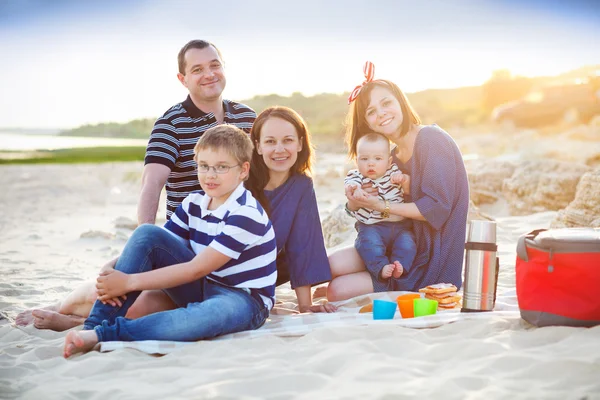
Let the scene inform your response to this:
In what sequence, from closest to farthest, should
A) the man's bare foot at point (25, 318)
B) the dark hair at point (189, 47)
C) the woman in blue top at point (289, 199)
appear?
1. the man's bare foot at point (25, 318)
2. the woman in blue top at point (289, 199)
3. the dark hair at point (189, 47)

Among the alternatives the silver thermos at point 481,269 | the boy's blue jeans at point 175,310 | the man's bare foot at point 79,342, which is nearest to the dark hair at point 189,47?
the boy's blue jeans at point 175,310

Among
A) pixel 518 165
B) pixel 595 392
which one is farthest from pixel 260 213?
pixel 518 165

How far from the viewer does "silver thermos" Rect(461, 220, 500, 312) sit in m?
3.82

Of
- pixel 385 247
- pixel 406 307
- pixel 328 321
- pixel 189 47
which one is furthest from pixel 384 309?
pixel 189 47

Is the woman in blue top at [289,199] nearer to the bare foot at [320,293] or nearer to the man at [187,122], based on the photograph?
the bare foot at [320,293]

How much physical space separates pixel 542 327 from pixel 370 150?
178 cm

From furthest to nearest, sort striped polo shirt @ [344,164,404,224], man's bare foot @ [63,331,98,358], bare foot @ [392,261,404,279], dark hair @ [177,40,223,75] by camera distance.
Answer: dark hair @ [177,40,223,75], striped polo shirt @ [344,164,404,224], bare foot @ [392,261,404,279], man's bare foot @ [63,331,98,358]

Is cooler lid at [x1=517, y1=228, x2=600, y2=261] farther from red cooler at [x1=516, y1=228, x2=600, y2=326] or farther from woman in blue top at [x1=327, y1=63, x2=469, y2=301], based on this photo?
woman in blue top at [x1=327, y1=63, x2=469, y2=301]

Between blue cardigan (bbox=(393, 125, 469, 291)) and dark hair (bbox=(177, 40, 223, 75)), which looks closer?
blue cardigan (bbox=(393, 125, 469, 291))

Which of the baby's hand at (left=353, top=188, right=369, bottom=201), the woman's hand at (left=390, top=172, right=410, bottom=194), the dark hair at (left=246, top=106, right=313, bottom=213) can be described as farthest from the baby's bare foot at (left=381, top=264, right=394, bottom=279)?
the dark hair at (left=246, top=106, right=313, bottom=213)

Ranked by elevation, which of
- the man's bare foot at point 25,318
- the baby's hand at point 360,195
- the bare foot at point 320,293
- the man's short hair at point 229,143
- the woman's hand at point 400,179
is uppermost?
the man's short hair at point 229,143

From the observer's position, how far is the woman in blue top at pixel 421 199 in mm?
4469

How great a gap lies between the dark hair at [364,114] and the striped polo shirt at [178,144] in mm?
1090

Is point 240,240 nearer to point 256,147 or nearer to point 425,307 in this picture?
point 256,147
